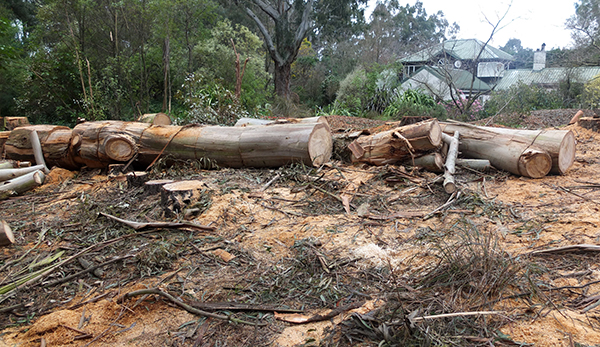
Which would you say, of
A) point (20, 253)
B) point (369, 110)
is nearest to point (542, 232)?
point (20, 253)

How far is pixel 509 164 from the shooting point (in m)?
4.76

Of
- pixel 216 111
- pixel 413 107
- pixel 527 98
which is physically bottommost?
pixel 527 98

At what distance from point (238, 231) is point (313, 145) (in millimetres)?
1991

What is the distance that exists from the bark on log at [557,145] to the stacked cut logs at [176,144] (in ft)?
8.82

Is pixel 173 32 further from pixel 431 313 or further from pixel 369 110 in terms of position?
pixel 431 313

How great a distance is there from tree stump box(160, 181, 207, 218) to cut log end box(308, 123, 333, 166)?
5.48 ft

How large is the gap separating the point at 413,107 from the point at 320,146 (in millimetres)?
7764

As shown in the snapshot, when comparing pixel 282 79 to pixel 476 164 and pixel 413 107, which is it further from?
pixel 476 164

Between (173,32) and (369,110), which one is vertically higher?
(173,32)

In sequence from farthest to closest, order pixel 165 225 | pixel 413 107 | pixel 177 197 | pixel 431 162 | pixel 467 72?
pixel 467 72, pixel 413 107, pixel 431 162, pixel 177 197, pixel 165 225

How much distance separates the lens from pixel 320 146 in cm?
533

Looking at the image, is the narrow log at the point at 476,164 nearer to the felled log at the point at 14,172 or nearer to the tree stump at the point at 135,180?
the tree stump at the point at 135,180

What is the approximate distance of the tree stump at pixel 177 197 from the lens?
12.6 feet

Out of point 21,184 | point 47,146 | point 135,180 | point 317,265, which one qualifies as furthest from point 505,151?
point 47,146
